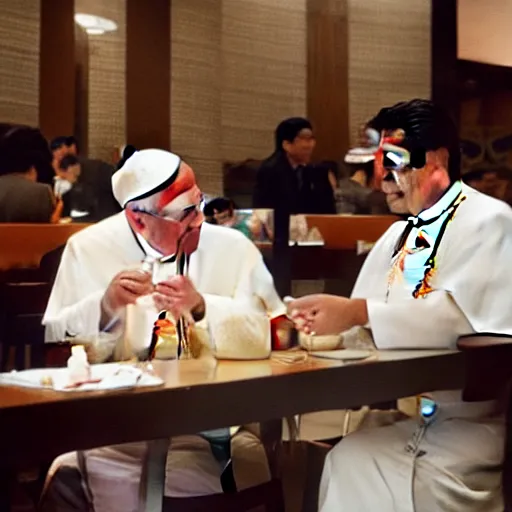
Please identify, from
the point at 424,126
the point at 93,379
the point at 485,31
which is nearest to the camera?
the point at 93,379

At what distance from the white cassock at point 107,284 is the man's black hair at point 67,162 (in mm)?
90

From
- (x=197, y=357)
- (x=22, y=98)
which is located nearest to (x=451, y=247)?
(x=197, y=357)

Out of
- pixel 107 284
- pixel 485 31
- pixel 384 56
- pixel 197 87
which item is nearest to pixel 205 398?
pixel 107 284

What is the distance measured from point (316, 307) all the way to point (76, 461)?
0.45m

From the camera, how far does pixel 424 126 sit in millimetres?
1465

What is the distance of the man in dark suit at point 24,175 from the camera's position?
44.1 inches

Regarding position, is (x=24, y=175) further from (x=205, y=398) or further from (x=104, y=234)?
(x=205, y=398)

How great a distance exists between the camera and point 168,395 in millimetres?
1029

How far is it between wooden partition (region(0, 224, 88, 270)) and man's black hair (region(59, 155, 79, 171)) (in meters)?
0.08

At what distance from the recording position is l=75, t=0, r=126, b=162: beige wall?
117 cm

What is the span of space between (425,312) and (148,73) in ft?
1.94

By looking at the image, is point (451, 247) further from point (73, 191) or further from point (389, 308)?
point (73, 191)

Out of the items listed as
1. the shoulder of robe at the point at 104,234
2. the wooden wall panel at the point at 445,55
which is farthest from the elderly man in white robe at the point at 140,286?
the wooden wall panel at the point at 445,55

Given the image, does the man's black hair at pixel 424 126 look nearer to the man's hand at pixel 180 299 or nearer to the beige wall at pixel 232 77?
the beige wall at pixel 232 77
